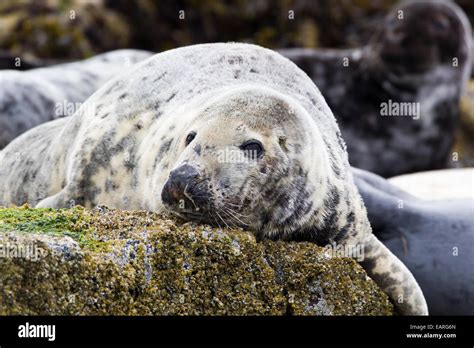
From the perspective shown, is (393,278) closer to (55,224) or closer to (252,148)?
(252,148)

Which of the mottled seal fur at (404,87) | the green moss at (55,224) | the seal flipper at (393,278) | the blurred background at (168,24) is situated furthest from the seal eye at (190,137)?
the blurred background at (168,24)

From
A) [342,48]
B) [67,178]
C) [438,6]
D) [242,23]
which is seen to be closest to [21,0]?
[242,23]

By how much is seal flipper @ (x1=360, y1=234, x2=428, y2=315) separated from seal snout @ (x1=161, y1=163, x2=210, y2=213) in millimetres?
1257

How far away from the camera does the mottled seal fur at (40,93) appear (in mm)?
11156

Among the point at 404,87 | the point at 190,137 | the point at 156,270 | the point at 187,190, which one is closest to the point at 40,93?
the point at 404,87

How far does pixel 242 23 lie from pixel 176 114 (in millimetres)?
13309

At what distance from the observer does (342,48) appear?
1947 cm

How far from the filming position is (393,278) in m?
5.98

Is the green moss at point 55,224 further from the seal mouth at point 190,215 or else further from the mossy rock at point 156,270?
the seal mouth at point 190,215

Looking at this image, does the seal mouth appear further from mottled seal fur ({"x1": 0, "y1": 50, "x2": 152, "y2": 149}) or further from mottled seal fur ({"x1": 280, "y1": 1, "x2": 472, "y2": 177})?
mottled seal fur ({"x1": 280, "y1": 1, "x2": 472, "y2": 177})

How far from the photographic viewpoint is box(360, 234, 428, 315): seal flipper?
19.4ft
